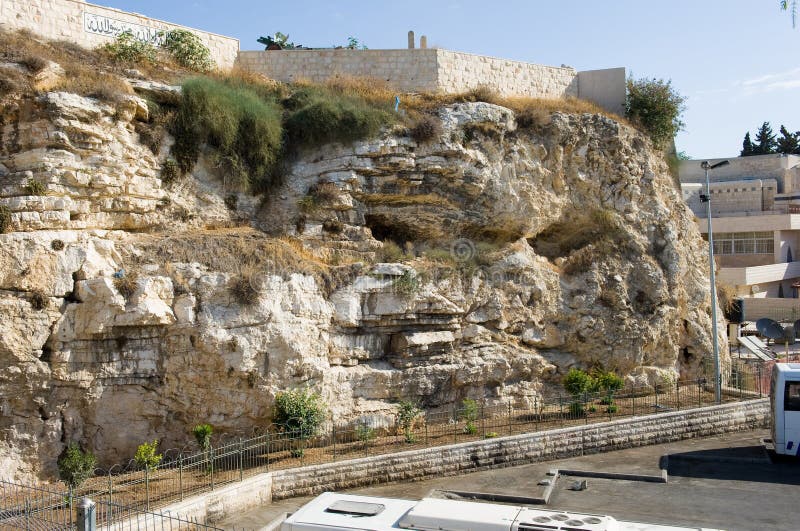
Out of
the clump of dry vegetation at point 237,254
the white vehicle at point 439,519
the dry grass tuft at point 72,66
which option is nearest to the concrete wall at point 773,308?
the clump of dry vegetation at point 237,254

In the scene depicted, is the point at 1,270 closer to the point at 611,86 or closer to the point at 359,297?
the point at 359,297

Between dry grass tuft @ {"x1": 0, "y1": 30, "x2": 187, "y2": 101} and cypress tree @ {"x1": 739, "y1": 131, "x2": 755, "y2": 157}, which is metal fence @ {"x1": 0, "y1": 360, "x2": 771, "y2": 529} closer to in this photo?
dry grass tuft @ {"x1": 0, "y1": 30, "x2": 187, "y2": 101}

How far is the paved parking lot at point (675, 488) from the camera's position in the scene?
12.9 meters

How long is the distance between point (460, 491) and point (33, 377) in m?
10.0

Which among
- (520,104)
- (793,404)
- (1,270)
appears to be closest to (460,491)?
(793,404)

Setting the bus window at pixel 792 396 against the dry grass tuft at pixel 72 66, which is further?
the dry grass tuft at pixel 72 66

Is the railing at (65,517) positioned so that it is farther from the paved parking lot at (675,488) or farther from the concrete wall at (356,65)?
the concrete wall at (356,65)

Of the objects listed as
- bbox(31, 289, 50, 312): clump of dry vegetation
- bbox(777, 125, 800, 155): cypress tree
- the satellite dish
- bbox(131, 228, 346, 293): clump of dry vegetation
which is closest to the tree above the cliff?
the satellite dish

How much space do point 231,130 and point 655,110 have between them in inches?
643

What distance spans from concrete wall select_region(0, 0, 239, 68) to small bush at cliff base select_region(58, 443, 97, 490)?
12.6m

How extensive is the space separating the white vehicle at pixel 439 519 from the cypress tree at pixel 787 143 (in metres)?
55.6

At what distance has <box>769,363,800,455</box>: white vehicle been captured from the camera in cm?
1488

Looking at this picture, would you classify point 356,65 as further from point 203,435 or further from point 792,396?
point 792,396

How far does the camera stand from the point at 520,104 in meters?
24.1
